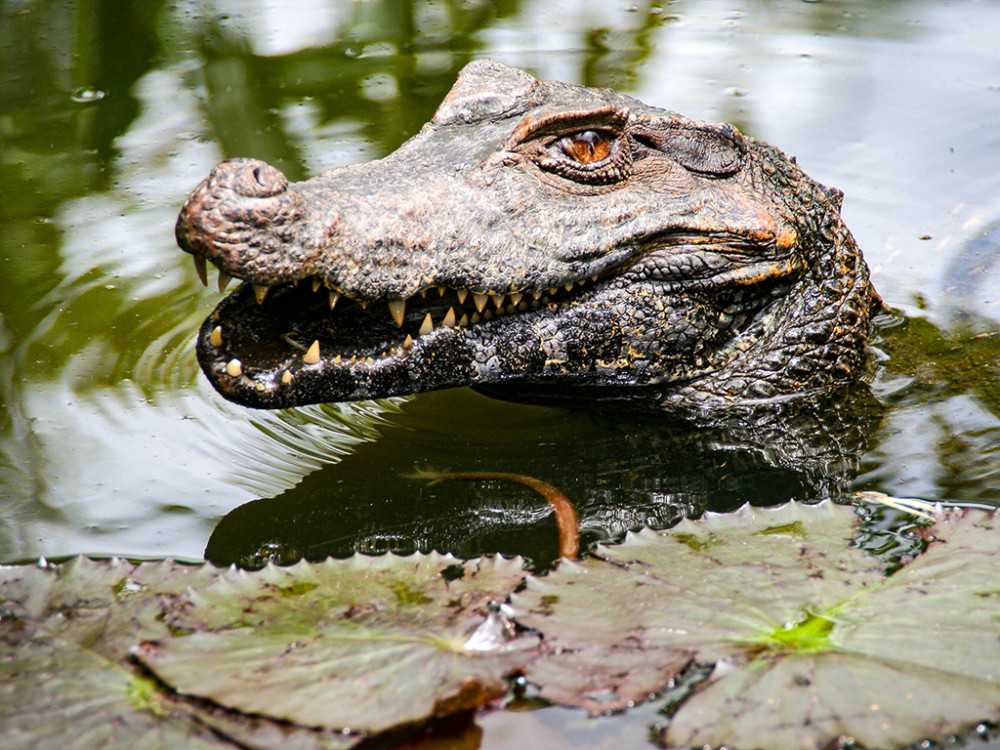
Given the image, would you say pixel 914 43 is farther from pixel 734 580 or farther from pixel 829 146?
pixel 734 580

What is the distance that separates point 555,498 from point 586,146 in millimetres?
1209

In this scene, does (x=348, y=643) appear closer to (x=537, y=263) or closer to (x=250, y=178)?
(x=250, y=178)

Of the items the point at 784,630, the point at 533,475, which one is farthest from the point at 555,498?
the point at 784,630

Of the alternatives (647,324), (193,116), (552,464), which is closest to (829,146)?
Result: (647,324)

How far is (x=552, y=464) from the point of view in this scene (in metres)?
3.16

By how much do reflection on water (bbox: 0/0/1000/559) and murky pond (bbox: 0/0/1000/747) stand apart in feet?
0.05

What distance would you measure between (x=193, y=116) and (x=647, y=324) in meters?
4.20

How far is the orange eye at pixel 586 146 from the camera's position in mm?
3137

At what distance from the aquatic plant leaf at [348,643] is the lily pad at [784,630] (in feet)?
0.40

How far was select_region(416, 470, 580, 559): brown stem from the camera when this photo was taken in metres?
2.59

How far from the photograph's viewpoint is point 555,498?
2877 millimetres

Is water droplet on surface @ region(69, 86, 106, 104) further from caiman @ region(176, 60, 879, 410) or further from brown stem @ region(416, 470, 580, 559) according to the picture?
brown stem @ region(416, 470, 580, 559)

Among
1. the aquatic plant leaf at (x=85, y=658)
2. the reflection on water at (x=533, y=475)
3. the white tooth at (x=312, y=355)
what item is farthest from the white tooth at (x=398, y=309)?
the aquatic plant leaf at (x=85, y=658)

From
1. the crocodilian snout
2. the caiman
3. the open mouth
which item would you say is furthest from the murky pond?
the crocodilian snout
